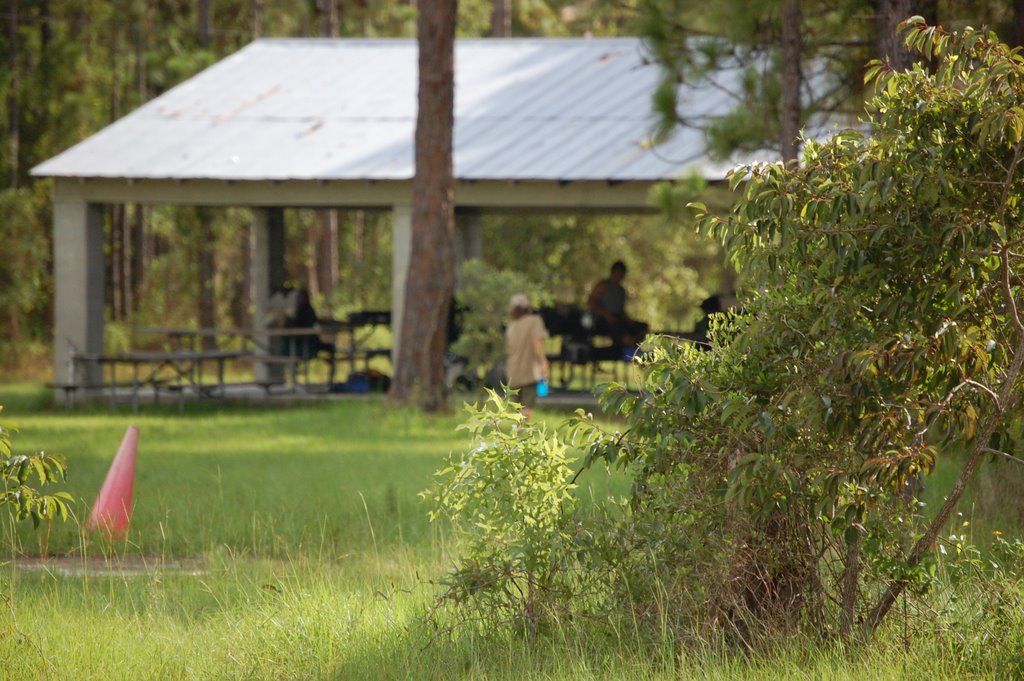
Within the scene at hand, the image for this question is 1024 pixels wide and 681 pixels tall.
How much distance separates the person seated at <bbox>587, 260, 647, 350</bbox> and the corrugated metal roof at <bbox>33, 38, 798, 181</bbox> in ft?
5.58

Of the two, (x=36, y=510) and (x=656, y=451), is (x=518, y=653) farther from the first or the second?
(x=36, y=510)

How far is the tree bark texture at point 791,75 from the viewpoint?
11867 mm

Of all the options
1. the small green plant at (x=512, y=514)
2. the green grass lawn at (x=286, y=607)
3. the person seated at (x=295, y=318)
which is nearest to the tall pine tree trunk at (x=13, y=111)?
the person seated at (x=295, y=318)

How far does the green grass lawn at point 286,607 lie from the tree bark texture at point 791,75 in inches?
163

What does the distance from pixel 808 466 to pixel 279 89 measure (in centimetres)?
1659

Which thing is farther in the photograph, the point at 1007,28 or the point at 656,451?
the point at 1007,28

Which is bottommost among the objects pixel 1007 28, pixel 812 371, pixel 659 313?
pixel 659 313

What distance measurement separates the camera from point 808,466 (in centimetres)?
500

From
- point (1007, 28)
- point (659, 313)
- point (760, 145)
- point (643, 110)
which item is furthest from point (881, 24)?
point (659, 313)

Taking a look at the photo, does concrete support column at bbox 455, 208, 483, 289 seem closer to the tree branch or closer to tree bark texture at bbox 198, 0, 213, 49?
the tree branch

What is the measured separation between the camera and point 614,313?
17.4 m

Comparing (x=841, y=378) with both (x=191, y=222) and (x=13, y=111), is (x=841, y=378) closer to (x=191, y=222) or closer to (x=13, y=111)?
(x=13, y=111)

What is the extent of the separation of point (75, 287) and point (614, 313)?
7.04 meters

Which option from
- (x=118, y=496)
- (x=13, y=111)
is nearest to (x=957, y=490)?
(x=118, y=496)
